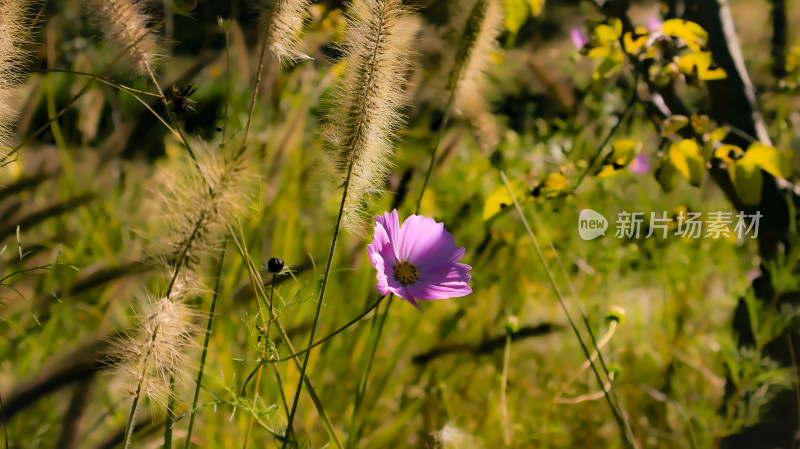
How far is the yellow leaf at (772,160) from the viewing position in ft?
2.29

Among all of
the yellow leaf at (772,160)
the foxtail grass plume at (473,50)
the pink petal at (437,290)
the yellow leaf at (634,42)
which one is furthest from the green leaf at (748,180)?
the pink petal at (437,290)

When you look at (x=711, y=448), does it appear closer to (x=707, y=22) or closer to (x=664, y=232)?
(x=664, y=232)

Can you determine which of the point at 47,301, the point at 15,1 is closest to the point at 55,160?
the point at 47,301

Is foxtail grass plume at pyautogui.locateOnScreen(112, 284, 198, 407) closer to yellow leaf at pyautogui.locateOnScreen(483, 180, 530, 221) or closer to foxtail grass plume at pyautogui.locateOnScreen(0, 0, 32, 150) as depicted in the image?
foxtail grass plume at pyautogui.locateOnScreen(0, 0, 32, 150)

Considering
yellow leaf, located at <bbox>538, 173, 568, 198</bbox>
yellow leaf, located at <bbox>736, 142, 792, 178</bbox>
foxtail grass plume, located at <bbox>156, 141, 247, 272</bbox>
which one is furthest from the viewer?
yellow leaf, located at <bbox>538, 173, 568, 198</bbox>

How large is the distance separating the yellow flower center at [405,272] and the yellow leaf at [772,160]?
1.39ft

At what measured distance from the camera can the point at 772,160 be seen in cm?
70

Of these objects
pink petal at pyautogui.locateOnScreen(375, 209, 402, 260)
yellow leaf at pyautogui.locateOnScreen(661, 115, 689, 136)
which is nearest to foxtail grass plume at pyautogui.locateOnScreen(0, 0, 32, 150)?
pink petal at pyautogui.locateOnScreen(375, 209, 402, 260)

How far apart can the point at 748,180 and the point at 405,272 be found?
1.46 feet

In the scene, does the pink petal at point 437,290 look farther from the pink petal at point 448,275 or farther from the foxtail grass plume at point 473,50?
the foxtail grass plume at point 473,50

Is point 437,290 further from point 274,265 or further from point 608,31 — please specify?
point 608,31

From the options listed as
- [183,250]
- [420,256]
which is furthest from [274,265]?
[420,256]

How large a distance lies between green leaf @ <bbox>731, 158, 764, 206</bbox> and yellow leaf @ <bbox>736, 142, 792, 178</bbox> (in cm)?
2

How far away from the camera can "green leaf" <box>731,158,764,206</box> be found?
736 millimetres
